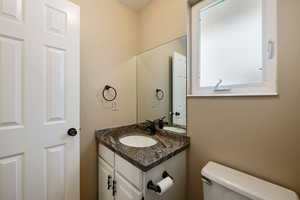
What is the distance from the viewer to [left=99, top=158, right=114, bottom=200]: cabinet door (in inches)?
46.2

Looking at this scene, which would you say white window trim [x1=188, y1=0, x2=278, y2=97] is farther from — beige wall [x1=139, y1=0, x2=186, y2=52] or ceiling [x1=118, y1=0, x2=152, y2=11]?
ceiling [x1=118, y1=0, x2=152, y2=11]

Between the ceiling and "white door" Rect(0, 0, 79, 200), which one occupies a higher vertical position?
the ceiling

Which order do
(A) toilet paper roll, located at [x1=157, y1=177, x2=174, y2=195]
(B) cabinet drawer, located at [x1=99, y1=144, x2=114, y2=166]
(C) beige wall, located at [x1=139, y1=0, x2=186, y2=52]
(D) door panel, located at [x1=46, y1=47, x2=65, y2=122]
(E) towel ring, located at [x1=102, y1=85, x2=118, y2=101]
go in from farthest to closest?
(E) towel ring, located at [x1=102, y1=85, x2=118, y2=101], (C) beige wall, located at [x1=139, y1=0, x2=186, y2=52], (B) cabinet drawer, located at [x1=99, y1=144, x2=114, y2=166], (D) door panel, located at [x1=46, y1=47, x2=65, y2=122], (A) toilet paper roll, located at [x1=157, y1=177, x2=174, y2=195]

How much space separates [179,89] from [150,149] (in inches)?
25.0

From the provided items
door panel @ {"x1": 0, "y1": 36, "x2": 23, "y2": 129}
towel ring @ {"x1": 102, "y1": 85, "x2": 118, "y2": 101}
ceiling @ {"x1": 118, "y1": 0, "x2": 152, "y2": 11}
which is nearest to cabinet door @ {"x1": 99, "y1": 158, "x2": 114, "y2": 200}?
towel ring @ {"x1": 102, "y1": 85, "x2": 118, "y2": 101}

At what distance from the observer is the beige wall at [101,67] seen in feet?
4.44

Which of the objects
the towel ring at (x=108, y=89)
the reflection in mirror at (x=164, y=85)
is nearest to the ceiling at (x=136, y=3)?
the reflection in mirror at (x=164, y=85)

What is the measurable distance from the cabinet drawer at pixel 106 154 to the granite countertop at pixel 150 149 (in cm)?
7

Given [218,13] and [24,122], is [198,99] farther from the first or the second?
[24,122]

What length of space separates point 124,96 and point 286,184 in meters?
1.52

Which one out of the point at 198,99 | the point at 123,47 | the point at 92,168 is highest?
the point at 123,47

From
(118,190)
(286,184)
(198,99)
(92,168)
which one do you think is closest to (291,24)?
(198,99)

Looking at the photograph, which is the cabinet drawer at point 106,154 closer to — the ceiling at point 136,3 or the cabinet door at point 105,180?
the cabinet door at point 105,180

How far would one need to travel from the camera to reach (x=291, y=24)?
75cm
